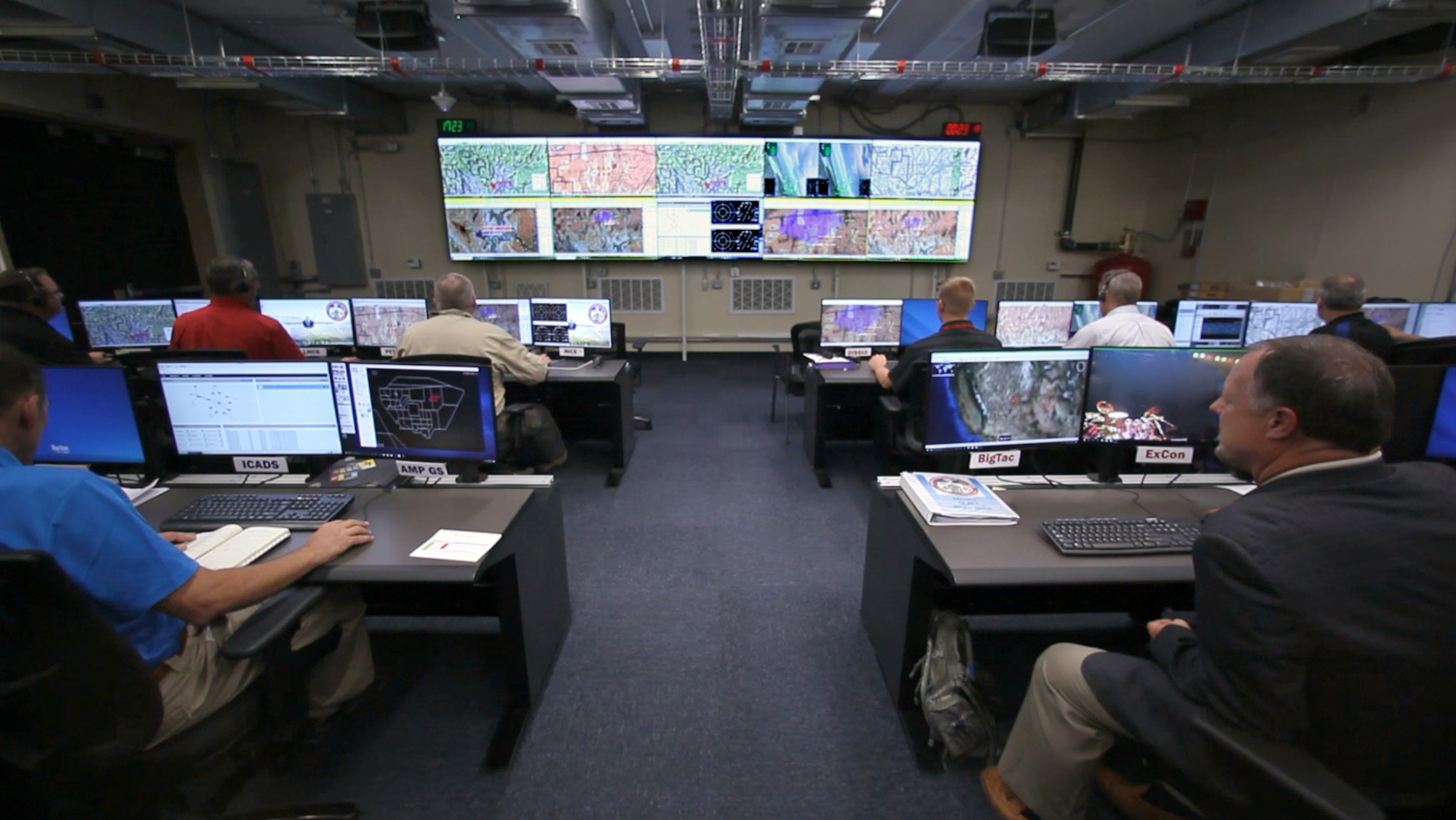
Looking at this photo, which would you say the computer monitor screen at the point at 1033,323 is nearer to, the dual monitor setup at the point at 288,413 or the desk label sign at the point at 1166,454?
the desk label sign at the point at 1166,454

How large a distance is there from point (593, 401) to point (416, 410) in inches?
85.8

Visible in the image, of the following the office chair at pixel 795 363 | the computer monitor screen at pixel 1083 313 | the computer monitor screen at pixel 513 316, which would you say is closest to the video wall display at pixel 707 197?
the office chair at pixel 795 363

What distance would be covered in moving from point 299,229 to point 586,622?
652 centimetres

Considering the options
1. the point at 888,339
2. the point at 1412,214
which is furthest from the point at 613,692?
the point at 1412,214

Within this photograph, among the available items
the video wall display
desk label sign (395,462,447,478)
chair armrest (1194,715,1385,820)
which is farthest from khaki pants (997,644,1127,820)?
the video wall display

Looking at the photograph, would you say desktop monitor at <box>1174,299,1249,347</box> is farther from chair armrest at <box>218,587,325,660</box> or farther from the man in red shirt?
the man in red shirt

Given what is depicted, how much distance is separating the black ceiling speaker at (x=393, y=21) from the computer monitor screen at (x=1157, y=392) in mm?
3985

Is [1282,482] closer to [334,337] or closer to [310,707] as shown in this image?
[310,707]

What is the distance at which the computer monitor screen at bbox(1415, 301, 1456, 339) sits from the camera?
11.5 feet

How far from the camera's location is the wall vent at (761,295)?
6.46 m

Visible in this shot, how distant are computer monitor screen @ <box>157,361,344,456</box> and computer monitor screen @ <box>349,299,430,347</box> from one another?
216 centimetres

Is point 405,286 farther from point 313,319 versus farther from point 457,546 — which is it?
point 457,546

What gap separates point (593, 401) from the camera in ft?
13.2

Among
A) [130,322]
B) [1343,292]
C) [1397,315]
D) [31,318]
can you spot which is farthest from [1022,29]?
[130,322]
